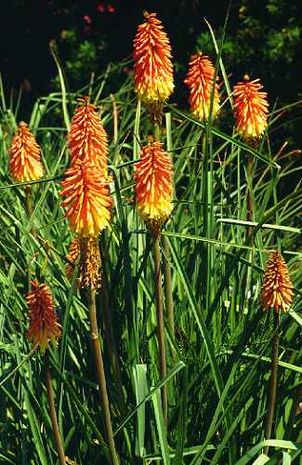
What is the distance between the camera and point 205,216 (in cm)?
347

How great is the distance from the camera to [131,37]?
7.91m

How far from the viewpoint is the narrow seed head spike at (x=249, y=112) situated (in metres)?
3.52

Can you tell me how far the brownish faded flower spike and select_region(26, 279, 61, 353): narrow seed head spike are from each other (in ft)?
2.12

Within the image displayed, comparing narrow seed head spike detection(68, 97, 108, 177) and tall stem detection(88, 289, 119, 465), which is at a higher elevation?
narrow seed head spike detection(68, 97, 108, 177)

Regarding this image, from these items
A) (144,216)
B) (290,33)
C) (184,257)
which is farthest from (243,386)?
(290,33)

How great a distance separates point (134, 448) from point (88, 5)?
5.67 meters

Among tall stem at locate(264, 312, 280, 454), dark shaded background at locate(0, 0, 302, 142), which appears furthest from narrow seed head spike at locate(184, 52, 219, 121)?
dark shaded background at locate(0, 0, 302, 142)

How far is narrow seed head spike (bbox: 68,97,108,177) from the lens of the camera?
A: 2.92 meters

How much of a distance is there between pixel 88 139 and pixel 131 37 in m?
5.17

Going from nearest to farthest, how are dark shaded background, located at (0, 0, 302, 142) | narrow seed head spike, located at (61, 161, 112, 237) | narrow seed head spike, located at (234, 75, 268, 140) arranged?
narrow seed head spike, located at (61, 161, 112, 237) < narrow seed head spike, located at (234, 75, 268, 140) < dark shaded background, located at (0, 0, 302, 142)

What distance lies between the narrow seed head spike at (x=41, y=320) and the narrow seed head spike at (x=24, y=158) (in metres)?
1.13

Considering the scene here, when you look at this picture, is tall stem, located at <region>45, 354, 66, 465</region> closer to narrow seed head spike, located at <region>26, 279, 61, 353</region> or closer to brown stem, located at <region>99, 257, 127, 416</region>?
narrow seed head spike, located at <region>26, 279, 61, 353</region>

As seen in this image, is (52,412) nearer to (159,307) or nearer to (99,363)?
(99,363)

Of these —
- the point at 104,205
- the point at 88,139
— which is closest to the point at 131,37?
the point at 88,139
